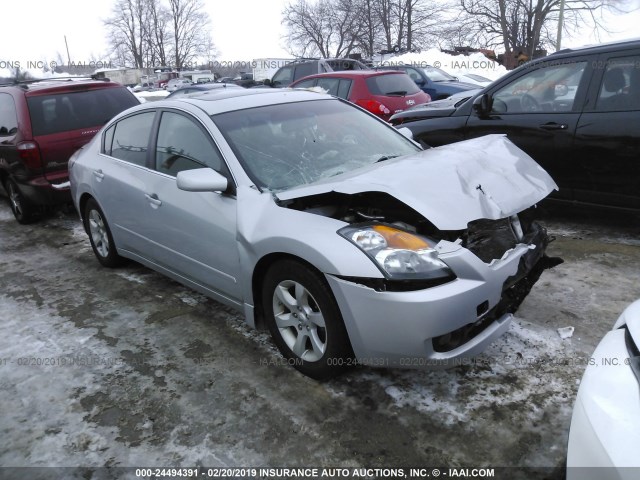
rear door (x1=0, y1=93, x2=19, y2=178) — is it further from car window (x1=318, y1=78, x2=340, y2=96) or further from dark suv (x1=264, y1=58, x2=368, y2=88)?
dark suv (x1=264, y1=58, x2=368, y2=88)

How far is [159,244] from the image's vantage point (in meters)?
3.81

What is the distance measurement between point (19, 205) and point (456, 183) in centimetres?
597

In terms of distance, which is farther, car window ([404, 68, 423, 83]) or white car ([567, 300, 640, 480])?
car window ([404, 68, 423, 83])

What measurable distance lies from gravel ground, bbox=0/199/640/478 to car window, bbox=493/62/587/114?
1609 millimetres

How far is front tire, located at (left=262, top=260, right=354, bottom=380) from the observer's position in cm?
263

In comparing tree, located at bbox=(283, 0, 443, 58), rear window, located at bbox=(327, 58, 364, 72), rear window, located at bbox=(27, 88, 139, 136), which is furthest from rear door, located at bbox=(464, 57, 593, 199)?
tree, located at bbox=(283, 0, 443, 58)

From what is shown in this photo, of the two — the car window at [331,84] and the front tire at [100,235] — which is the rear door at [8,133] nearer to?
the front tire at [100,235]

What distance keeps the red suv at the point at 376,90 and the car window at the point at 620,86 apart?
17.4 ft

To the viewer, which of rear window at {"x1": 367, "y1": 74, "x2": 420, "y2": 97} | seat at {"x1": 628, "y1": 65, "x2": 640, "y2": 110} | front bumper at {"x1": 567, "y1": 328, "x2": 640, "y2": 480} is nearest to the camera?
front bumper at {"x1": 567, "y1": 328, "x2": 640, "y2": 480}

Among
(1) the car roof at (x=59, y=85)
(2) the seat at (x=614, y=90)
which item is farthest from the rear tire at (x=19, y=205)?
(2) the seat at (x=614, y=90)

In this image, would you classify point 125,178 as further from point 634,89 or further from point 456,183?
point 634,89

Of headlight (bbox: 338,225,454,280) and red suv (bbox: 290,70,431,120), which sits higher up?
red suv (bbox: 290,70,431,120)

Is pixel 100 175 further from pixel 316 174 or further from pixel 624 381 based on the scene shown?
pixel 624 381

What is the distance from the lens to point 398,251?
2506mm
